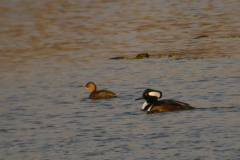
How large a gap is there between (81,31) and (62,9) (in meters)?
18.6

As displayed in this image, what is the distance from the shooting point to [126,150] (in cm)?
1269

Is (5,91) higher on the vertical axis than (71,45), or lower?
lower

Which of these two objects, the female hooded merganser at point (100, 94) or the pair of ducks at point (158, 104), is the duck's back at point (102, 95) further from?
the pair of ducks at point (158, 104)

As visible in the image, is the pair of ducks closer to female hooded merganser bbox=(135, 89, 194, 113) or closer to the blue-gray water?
female hooded merganser bbox=(135, 89, 194, 113)

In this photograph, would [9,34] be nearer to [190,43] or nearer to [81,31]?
[81,31]

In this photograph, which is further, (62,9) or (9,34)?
(62,9)

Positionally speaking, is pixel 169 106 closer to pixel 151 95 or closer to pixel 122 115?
pixel 151 95

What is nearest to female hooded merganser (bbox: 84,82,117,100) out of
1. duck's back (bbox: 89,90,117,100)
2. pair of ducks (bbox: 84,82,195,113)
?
duck's back (bbox: 89,90,117,100)

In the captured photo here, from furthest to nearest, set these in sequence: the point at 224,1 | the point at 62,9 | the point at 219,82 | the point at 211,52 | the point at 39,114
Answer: the point at 224,1, the point at 62,9, the point at 211,52, the point at 219,82, the point at 39,114

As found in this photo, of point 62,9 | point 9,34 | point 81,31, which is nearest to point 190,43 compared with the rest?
point 81,31

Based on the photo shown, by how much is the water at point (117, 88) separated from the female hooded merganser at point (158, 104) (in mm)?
311

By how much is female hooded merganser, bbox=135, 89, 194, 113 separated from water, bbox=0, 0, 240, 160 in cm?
31

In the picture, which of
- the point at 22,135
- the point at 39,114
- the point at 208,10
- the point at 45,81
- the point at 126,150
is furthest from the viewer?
the point at 208,10

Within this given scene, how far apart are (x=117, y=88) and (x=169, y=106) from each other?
4486 millimetres
